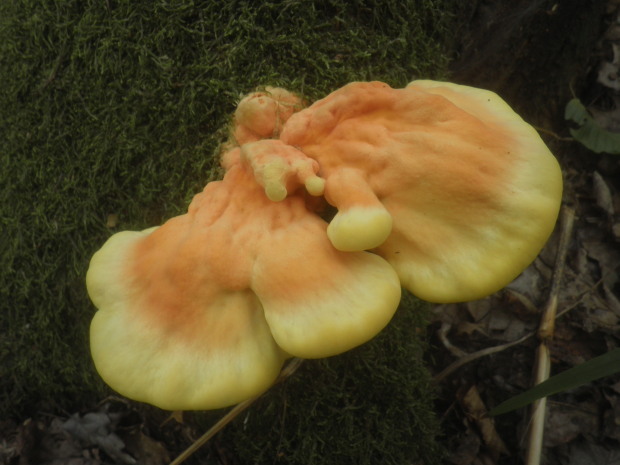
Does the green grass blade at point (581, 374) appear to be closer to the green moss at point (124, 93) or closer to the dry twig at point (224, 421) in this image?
the dry twig at point (224, 421)

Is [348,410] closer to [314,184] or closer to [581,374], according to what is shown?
[581,374]

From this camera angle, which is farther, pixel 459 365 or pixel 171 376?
pixel 459 365

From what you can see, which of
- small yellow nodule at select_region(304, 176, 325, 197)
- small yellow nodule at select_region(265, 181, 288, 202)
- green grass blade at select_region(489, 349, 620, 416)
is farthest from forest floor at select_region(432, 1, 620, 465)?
small yellow nodule at select_region(265, 181, 288, 202)

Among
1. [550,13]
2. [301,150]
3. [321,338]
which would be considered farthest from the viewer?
[550,13]

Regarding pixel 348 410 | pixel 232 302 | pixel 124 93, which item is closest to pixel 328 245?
pixel 232 302

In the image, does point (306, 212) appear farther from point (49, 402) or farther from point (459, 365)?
point (49, 402)

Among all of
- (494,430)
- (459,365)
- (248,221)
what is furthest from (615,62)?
(248,221)
